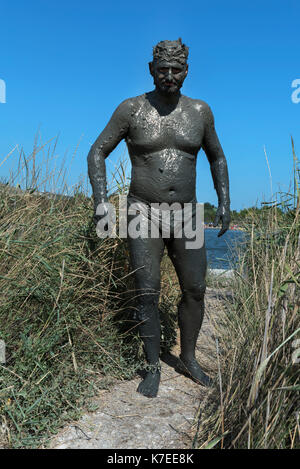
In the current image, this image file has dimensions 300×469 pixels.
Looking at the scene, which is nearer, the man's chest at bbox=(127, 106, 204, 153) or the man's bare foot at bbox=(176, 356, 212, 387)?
the man's chest at bbox=(127, 106, 204, 153)

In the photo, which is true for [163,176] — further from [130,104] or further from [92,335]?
[92,335]

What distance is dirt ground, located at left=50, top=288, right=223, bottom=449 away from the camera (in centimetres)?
216

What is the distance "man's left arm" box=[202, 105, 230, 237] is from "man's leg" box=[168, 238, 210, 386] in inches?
11.6

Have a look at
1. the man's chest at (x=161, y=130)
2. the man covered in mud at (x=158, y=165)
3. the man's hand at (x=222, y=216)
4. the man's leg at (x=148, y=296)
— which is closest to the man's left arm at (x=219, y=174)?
the man's hand at (x=222, y=216)

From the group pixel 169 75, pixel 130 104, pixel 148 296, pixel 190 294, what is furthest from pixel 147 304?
pixel 169 75

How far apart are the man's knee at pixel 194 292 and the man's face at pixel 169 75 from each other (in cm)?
132

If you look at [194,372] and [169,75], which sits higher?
[169,75]

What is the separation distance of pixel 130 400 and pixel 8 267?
117 centimetres

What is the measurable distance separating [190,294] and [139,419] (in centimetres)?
89

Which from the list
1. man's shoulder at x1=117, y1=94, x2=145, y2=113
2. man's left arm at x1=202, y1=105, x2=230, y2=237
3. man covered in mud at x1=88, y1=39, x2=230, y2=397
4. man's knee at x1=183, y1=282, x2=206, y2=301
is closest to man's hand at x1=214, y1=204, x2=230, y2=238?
man's left arm at x1=202, y1=105, x2=230, y2=237

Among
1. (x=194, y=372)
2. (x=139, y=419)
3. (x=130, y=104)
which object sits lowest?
(x=139, y=419)

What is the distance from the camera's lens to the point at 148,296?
2.79 metres

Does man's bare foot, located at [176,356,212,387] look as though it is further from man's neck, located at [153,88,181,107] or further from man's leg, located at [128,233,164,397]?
man's neck, located at [153,88,181,107]

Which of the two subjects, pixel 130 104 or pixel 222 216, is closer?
pixel 130 104
